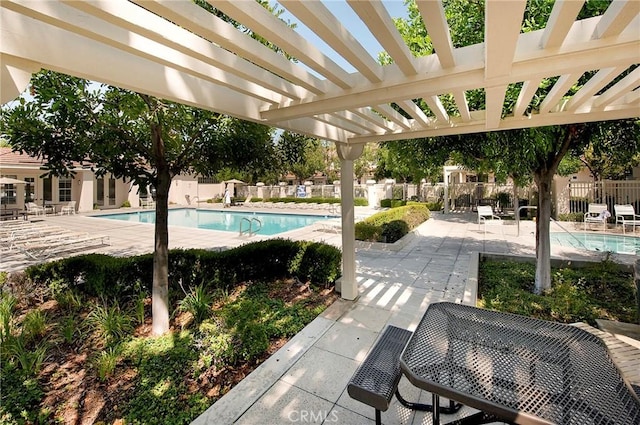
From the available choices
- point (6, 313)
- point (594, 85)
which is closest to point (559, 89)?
point (594, 85)

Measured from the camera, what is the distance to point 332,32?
5.61 feet

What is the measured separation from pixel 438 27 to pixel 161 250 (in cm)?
419

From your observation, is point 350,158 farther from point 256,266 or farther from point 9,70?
point 9,70

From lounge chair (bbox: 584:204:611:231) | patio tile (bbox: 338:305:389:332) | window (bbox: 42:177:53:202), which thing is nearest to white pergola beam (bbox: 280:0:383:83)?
patio tile (bbox: 338:305:389:332)

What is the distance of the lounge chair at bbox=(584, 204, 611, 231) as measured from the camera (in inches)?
430

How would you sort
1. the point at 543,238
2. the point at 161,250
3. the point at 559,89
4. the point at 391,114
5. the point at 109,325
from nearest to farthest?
the point at 559,89 < the point at 391,114 < the point at 109,325 < the point at 161,250 < the point at 543,238

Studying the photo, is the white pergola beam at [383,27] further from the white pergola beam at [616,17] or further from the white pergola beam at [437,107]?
the white pergola beam at [616,17]

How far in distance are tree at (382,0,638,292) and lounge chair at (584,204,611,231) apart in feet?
26.6

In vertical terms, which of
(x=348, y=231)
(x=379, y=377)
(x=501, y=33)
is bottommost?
(x=379, y=377)

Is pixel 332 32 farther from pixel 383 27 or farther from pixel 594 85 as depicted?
pixel 594 85

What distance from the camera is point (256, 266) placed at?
235 inches

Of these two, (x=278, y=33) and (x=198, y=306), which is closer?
(x=278, y=33)

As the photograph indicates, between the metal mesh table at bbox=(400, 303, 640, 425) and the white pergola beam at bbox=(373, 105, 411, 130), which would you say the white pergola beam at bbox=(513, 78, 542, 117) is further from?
the metal mesh table at bbox=(400, 303, 640, 425)

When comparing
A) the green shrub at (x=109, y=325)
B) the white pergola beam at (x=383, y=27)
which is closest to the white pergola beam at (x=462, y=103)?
the white pergola beam at (x=383, y=27)
